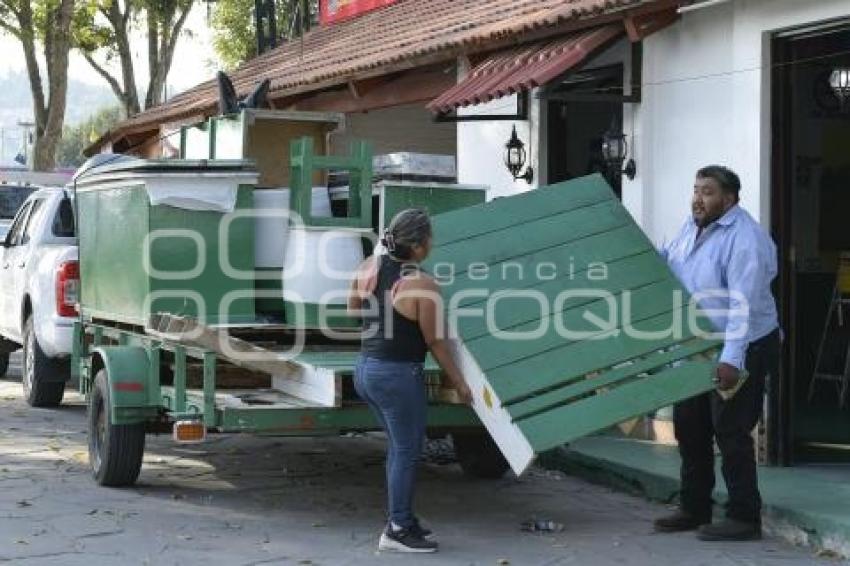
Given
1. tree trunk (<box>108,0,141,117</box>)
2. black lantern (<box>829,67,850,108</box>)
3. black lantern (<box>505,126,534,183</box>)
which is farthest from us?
tree trunk (<box>108,0,141,117</box>)

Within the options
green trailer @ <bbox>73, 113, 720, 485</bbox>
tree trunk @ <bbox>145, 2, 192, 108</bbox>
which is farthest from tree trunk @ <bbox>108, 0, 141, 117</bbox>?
green trailer @ <bbox>73, 113, 720, 485</bbox>

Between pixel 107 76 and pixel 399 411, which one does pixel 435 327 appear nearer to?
pixel 399 411

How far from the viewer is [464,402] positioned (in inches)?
292

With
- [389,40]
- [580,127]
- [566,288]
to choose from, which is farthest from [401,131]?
[566,288]

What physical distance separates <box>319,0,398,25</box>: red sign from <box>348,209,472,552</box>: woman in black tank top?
1303cm

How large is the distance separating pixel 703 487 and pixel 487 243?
1.76m

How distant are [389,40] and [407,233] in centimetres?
937

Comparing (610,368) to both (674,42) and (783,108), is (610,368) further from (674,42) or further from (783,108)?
(674,42)

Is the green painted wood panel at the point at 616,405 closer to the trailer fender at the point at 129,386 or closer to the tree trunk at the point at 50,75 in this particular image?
the trailer fender at the point at 129,386

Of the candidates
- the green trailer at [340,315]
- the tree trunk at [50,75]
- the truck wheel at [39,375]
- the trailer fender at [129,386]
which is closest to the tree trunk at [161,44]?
the tree trunk at [50,75]

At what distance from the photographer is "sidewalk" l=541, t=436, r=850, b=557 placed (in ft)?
24.5

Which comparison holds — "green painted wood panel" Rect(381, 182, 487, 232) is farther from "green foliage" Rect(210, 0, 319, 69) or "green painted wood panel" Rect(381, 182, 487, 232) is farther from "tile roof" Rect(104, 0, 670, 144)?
"green foliage" Rect(210, 0, 319, 69)

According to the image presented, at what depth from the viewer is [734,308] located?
7227 millimetres

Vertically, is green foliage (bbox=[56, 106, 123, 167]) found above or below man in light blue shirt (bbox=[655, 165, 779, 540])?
above
